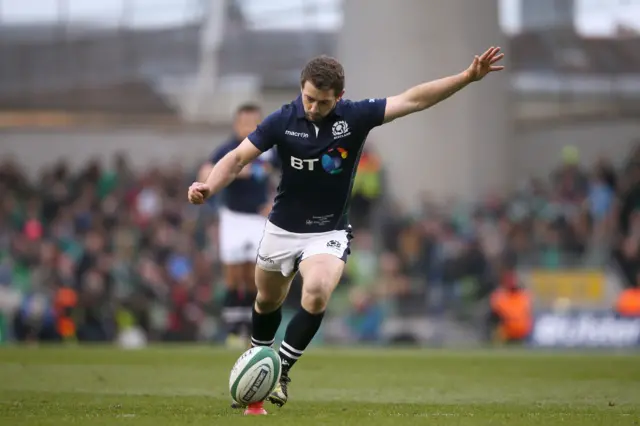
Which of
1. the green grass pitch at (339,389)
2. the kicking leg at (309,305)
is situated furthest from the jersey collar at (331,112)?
the green grass pitch at (339,389)

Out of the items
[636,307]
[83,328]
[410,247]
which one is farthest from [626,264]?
[83,328]

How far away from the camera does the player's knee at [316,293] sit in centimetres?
833

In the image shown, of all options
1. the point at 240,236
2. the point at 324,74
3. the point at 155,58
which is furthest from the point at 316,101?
the point at 155,58

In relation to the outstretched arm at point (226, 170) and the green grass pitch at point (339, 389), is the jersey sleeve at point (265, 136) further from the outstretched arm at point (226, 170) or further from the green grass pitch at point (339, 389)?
the green grass pitch at point (339, 389)

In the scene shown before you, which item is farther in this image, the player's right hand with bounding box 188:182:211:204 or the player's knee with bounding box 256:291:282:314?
the player's knee with bounding box 256:291:282:314

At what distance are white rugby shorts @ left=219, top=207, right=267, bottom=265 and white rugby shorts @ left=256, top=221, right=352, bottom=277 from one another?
5873 millimetres

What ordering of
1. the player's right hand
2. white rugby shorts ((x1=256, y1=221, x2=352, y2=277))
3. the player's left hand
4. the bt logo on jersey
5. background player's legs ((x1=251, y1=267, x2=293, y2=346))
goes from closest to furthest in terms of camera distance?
the player's right hand → the player's left hand → the bt logo on jersey → white rugby shorts ((x1=256, y1=221, x2=352, y2=277)) → background player's legs ((x1=251, y1=267, x2=293, y2=346))

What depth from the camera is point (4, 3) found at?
27438 millimetres

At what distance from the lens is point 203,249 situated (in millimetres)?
22469

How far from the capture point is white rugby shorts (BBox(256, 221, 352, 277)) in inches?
342

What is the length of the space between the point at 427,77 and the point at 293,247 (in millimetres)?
19022

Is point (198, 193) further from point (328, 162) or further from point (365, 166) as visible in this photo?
point (365, 166)

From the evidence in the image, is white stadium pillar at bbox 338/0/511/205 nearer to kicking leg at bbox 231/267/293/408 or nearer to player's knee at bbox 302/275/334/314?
kicking leg at bbox 231/267/293/408

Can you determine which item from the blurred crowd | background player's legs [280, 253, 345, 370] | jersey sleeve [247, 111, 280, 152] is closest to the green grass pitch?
background player's legs [280, 253, 345, 370]
